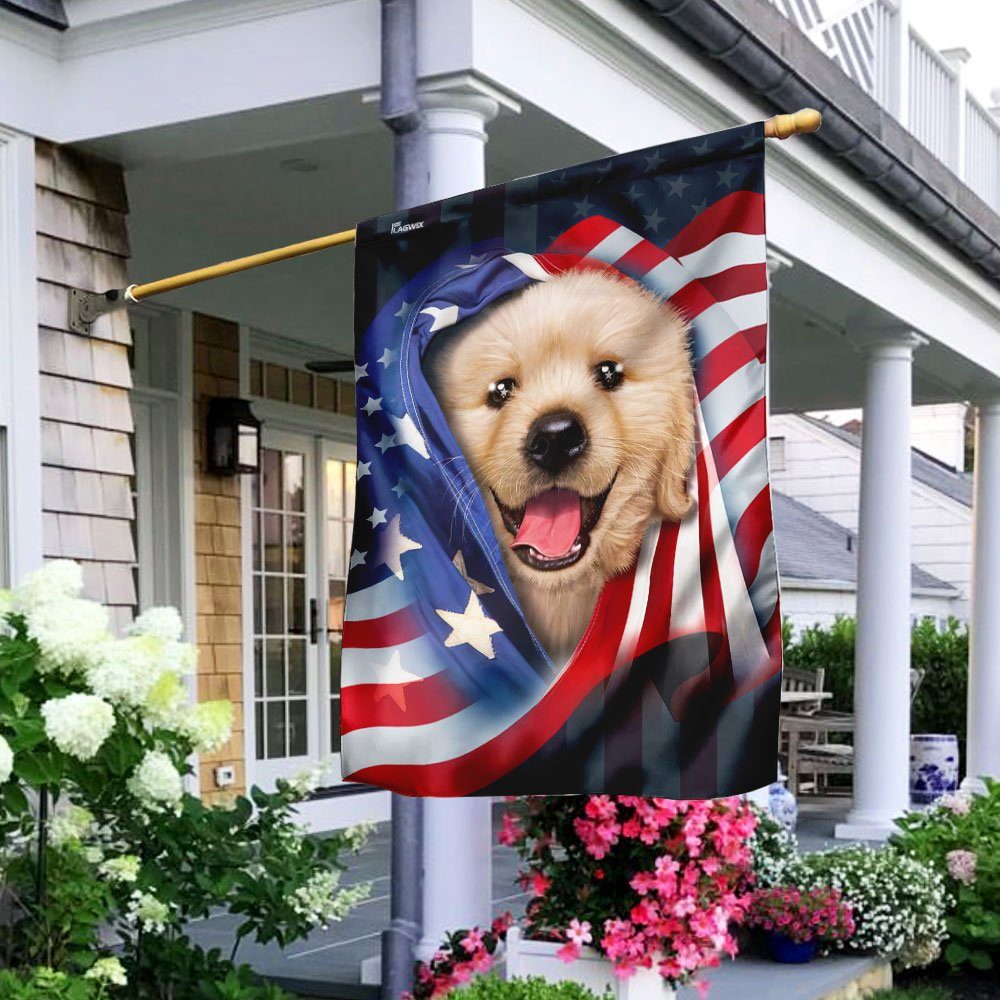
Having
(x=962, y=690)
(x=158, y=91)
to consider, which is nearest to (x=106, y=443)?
(x=158, y=91)

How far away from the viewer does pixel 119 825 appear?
3789mm

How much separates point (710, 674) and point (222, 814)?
4.75ft

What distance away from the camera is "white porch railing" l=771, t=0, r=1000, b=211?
22.9 ft

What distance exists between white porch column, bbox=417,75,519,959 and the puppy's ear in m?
1.38

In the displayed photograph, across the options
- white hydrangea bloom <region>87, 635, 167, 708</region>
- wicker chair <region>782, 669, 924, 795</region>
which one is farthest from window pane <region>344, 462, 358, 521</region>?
white hydrangea bloom <region>87, 635, 167, 708</region>

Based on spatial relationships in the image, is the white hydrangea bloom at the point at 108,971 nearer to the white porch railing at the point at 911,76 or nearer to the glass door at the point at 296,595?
the white porch railing at the point at 911,76

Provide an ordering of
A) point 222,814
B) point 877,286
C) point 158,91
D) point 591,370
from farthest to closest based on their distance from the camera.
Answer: point 877,286
point 158,91
point 222,814
point 591,370

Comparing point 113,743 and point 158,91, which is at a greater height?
point 158,91

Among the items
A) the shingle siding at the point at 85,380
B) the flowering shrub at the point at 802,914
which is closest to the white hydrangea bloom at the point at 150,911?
the shingle siding at the point at 85,380

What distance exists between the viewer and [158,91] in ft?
15.9

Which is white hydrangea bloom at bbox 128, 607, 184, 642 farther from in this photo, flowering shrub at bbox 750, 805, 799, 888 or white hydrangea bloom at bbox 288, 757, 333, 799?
flowering shrub at bbox 750, 805, 799, 888

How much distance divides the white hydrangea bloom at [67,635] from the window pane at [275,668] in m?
5.35

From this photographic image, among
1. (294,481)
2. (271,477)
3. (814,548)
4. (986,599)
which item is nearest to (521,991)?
(271,477)

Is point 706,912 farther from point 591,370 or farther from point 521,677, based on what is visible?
point 591,370
